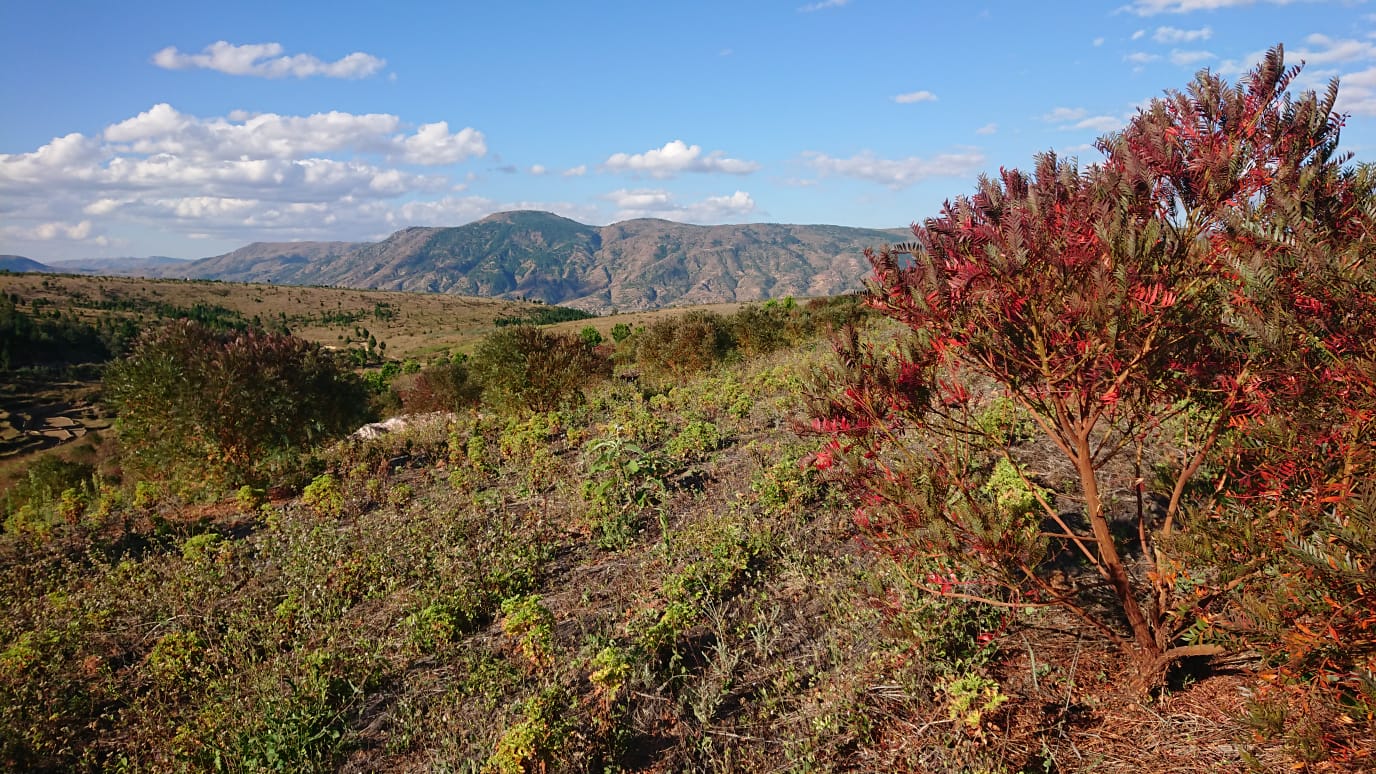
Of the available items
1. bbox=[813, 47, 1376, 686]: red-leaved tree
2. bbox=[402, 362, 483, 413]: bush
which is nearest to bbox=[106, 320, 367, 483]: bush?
bbox=[402, 362, 483, 413]: bush

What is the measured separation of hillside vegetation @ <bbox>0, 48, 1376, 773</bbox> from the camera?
2.38 meters

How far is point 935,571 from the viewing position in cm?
344

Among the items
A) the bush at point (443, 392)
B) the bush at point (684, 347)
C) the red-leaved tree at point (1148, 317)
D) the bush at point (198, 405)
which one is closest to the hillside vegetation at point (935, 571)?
the red-leaved tree at point (1148, 317)

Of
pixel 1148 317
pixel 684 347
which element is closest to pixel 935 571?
pixel 1148 317

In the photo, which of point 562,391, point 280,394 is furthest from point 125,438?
point 562,391

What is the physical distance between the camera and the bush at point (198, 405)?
11.3 meters

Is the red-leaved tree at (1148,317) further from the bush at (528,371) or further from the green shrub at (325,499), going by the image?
the bush at (528,371)

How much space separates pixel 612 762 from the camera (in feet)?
11.6

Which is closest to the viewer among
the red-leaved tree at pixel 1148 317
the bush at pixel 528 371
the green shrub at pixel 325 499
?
the red-leaved tree at pixel 1148 317

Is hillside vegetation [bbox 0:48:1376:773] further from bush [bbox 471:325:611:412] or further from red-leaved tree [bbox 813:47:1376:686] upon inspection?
bush [bbox 471:325:611:412]

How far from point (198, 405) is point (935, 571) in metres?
12.6

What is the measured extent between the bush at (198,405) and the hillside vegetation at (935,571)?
3299 mm

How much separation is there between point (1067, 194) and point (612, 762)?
3784 mm

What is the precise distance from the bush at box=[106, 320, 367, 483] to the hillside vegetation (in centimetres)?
330
